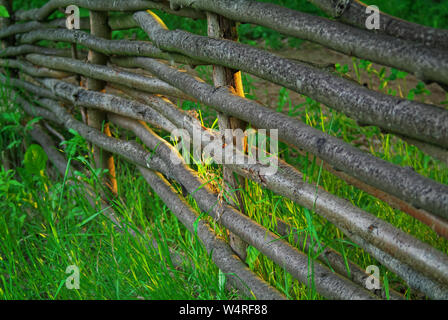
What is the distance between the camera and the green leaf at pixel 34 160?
352 cm

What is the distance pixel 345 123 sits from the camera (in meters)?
3.63

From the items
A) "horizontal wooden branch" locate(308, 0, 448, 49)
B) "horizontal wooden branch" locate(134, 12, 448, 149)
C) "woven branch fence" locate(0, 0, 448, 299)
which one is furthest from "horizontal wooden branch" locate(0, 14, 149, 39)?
"horizontal wooden branch" locate(308, 0, 448, 49)

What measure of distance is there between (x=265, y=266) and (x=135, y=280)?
0.64 meters

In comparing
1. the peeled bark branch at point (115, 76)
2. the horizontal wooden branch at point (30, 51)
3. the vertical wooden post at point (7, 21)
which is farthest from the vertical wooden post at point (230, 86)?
the vertical wooden post at point (7, 21)

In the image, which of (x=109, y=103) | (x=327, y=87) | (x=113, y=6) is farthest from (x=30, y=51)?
(x=327, y=87)

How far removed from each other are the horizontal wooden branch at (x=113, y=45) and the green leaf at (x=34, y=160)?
786 mm

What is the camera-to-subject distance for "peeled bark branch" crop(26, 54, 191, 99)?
2750mm

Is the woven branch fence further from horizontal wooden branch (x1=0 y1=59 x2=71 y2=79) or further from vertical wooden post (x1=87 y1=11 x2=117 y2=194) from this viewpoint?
horizontal wooden branch (x1=0 y1=59 x2=71 y2=79)

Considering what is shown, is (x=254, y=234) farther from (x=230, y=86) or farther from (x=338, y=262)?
(x=230, y=86)

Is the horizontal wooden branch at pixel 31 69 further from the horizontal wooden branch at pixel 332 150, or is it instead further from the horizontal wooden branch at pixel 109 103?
the horizontal wooden branch at pixel 332 150

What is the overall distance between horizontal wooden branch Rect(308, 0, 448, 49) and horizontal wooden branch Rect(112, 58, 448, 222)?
0.39 metres

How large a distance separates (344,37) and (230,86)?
2.35 feet
